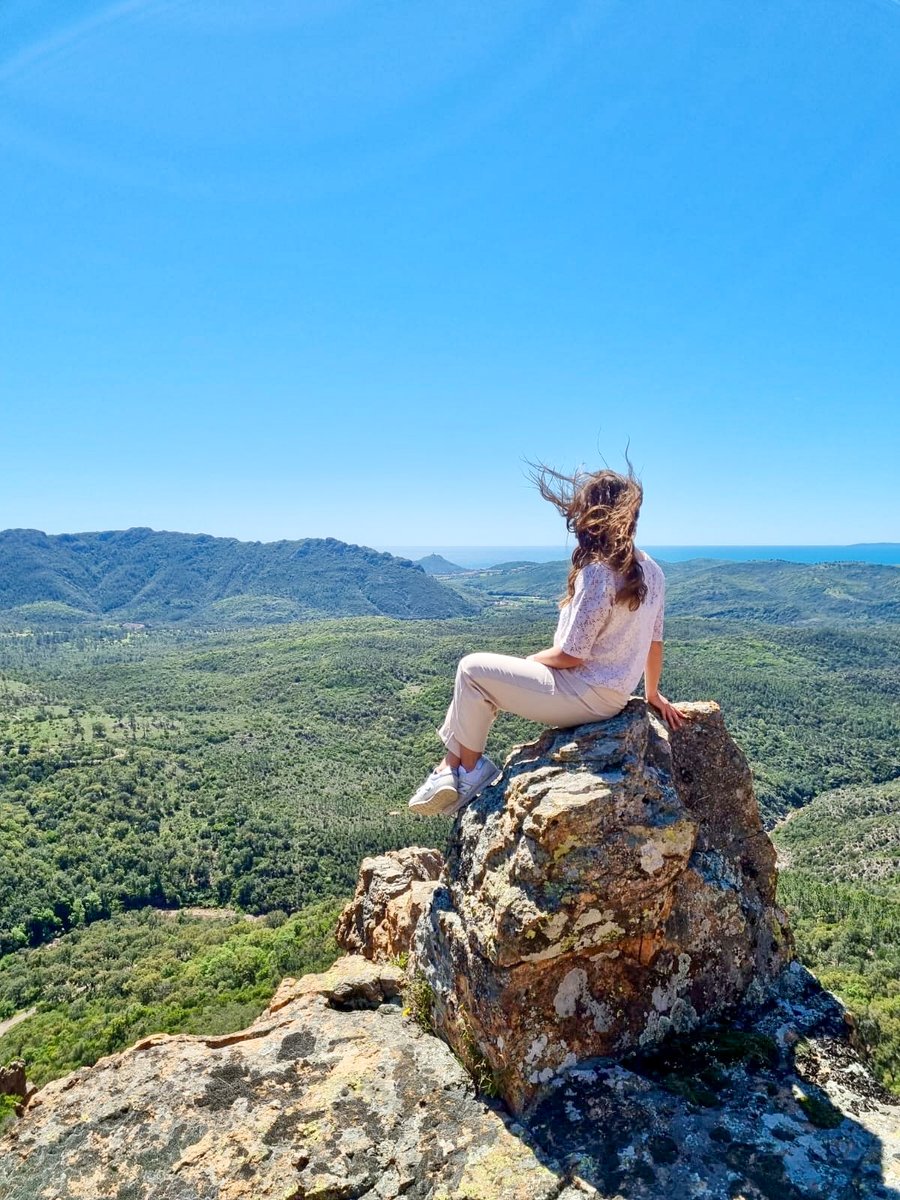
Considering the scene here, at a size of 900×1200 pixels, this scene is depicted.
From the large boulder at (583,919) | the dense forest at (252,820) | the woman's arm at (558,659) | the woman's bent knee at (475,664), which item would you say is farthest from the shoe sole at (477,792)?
the dense forest at (252,820)

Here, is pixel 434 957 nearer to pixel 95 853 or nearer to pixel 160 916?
pixel 160 916

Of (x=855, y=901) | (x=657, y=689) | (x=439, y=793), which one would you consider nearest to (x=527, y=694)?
(x=439, y=793)

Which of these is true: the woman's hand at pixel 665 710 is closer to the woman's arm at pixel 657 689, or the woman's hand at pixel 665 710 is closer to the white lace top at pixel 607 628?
the woman's arm at pixel 657 689

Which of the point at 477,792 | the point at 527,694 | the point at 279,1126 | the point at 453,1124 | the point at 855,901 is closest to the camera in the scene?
the point at 453,1124

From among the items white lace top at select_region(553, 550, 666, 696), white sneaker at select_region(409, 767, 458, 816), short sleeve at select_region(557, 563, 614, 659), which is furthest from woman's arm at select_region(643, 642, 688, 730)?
white sneaker at select_region(409, 767, 458, 816)

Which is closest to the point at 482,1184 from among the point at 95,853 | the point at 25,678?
the point at 95,853

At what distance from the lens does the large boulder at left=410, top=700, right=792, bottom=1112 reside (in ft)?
18.4

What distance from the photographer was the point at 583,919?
5621 mm

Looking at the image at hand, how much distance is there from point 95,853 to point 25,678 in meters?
134

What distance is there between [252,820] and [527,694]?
87629 millimetres

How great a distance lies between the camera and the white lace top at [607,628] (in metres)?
6.00

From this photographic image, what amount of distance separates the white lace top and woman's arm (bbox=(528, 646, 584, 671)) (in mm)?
53

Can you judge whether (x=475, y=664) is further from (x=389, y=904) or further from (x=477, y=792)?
(x=389, y=904)

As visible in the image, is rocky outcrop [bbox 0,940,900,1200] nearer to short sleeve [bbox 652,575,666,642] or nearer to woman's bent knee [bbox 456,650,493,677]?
woman's bent knee [bbox 456,650,493,677]
